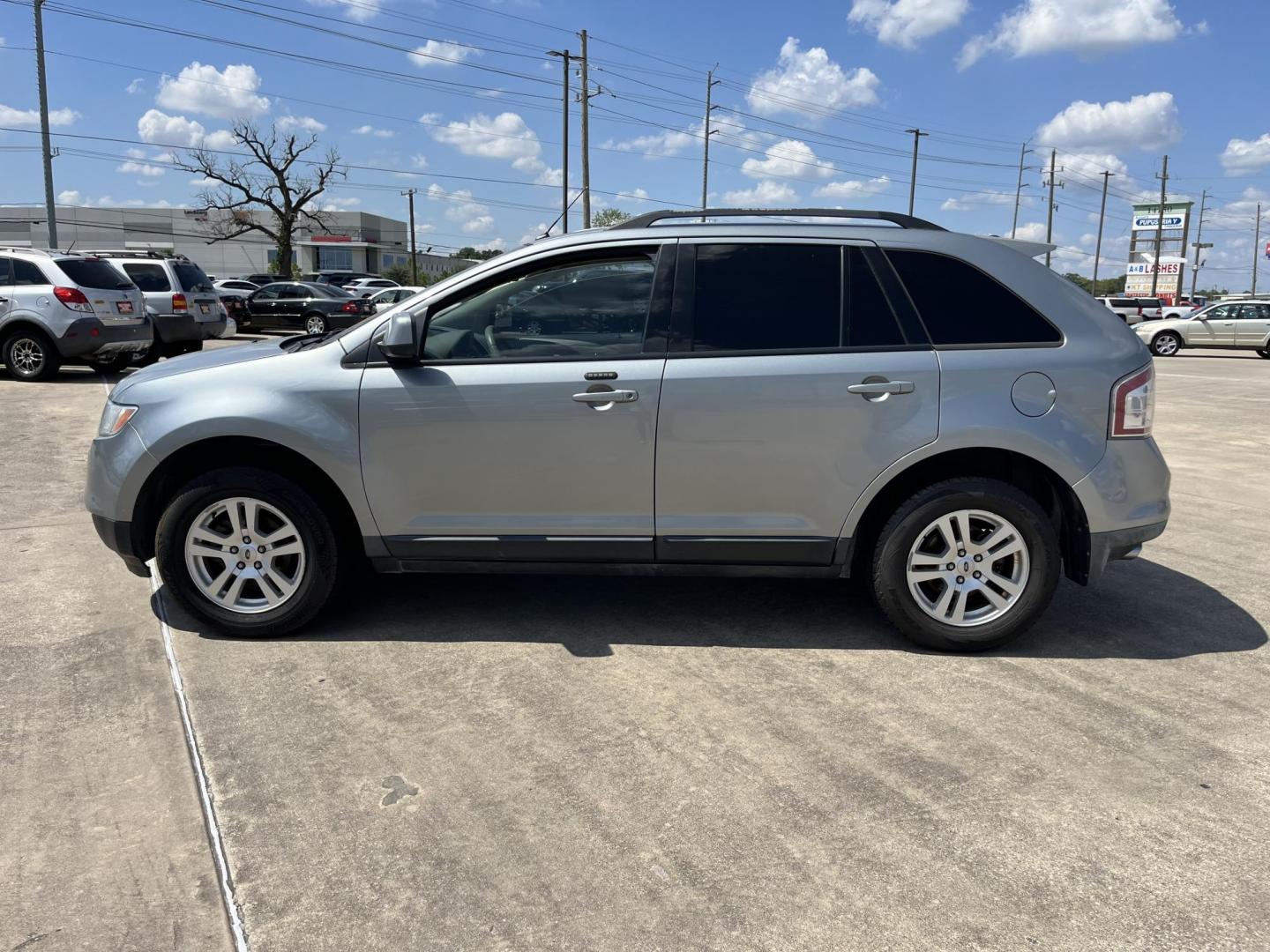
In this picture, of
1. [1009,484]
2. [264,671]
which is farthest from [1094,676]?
[264,671]

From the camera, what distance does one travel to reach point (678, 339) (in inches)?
161

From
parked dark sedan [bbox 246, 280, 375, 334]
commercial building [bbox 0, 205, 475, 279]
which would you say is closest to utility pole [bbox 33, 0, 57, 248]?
parked dark sedan [bbox 246, 280, 375, 334]

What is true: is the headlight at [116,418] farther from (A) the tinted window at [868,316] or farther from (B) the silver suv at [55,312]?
(B) the silver suv at [55,312]

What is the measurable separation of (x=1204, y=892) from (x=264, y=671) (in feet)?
11.2

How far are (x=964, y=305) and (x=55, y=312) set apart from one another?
1300cm

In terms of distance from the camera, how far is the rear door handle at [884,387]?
4000mm

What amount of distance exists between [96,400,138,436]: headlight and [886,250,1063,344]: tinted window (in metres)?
3.45

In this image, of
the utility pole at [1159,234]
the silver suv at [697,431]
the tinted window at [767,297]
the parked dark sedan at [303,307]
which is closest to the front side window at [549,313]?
the silver suv at [697,431]

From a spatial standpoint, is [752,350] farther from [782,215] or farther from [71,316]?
[71,316]

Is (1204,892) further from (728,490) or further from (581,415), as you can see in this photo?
Answer: (581,415)

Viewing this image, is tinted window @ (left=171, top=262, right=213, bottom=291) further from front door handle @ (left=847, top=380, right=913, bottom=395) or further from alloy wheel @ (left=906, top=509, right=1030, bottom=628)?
alloy wheel @ (left=906, top=509, right=1030, bottom=628)

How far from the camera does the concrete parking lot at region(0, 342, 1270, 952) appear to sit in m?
2.49

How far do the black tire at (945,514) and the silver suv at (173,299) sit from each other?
14799mm

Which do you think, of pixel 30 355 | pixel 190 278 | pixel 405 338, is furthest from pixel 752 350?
pixel 190 278
